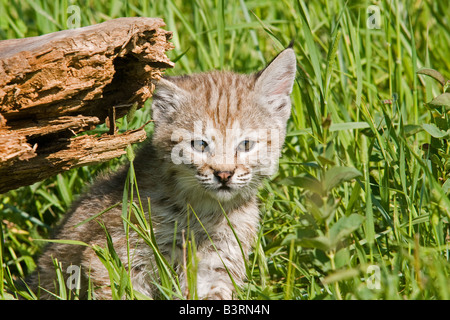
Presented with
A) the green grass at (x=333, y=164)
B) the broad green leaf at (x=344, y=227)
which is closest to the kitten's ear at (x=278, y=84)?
the green grass at (x=333, y=164)

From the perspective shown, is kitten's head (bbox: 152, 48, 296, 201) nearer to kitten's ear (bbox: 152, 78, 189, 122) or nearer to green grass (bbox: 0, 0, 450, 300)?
kitten's ear (bbox: 152, 78, 189, 122)

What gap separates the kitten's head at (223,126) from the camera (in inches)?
143

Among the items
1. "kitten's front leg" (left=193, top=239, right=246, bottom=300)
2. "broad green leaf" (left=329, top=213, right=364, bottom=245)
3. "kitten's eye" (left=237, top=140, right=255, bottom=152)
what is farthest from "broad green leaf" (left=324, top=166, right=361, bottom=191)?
"kitten's front leg" (left=193, top=239, right=246, bottom=300)

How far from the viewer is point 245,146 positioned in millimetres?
3783

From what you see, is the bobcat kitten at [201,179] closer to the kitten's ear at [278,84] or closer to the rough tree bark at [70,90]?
the kitten's ear at [278,84]

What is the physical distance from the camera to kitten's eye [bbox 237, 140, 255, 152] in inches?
148

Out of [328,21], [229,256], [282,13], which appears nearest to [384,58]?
[328,21]

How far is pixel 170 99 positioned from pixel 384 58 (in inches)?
94.9

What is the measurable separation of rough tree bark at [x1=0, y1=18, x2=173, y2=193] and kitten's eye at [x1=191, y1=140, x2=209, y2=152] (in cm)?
36

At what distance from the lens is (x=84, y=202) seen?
13.7ft

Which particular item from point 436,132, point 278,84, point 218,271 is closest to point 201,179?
point 218,271

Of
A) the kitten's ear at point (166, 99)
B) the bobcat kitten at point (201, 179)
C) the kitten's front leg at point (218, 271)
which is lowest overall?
the kitten's front leg at point (218, 271)

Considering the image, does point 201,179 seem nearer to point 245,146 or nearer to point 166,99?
point 245,146
